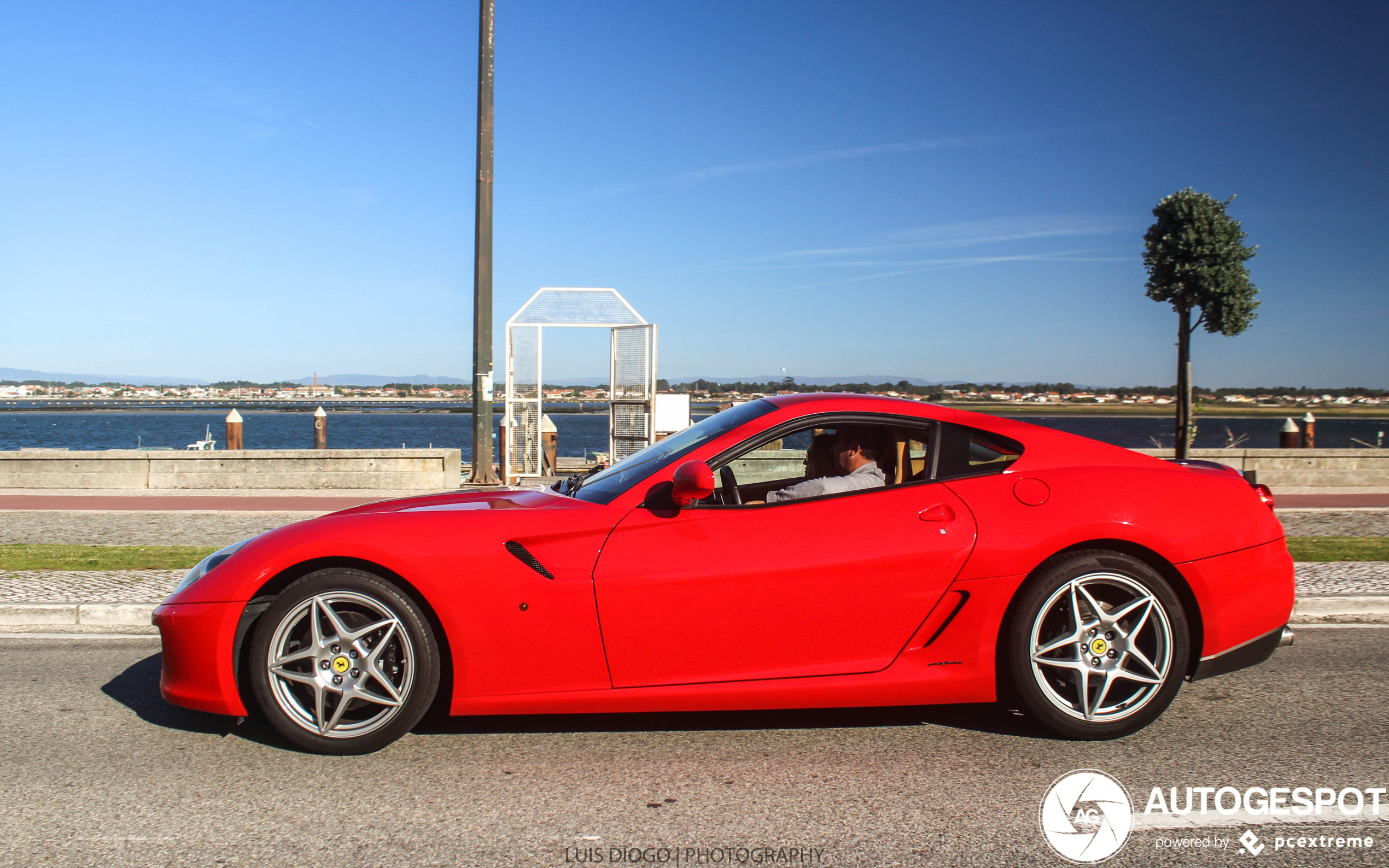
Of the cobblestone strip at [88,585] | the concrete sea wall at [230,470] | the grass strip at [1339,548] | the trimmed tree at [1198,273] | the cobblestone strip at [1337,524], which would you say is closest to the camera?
the cobblestone strip at [88,585]

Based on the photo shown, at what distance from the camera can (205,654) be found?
3.27 metres

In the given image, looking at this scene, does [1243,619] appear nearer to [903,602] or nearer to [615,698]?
[903,602]

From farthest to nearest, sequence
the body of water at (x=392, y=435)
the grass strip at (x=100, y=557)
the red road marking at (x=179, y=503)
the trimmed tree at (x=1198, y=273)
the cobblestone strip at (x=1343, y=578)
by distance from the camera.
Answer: the body of water at (x=392, y=435), the trimmed tree at (x=1198, y=273), the red road marking at (x=179, y=503), the grass strip at (x=100, y=557), the cobblestone strip at (x=1343, y=578)

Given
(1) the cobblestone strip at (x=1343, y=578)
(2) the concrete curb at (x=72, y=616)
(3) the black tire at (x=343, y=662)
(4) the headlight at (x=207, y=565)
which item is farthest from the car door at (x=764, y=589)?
(1) the cobblestone strip at (x=1343, y=578)

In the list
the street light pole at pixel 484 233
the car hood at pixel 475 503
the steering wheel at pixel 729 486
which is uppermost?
the street light pole at pixel 484 233

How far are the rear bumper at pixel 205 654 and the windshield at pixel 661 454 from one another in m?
1.43

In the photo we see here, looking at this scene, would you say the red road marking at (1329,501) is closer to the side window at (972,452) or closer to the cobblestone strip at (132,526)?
the side window at (972,452)

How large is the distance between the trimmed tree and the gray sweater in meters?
13.9

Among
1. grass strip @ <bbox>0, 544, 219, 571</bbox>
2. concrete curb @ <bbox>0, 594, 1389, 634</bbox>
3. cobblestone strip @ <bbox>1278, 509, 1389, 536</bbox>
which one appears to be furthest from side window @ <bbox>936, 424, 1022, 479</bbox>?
cobblestone strip @ <bbox>1278, 509, 1389, 536</bbox>

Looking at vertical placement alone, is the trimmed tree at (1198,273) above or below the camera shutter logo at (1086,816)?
above

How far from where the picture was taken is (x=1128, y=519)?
Result: 346 centimetres

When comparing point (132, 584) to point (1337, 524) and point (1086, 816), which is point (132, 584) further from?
point (1337, 524)

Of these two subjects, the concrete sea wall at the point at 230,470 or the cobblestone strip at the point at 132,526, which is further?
the concrete sea wall at the point at 230,470

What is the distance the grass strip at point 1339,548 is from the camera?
292 inches
